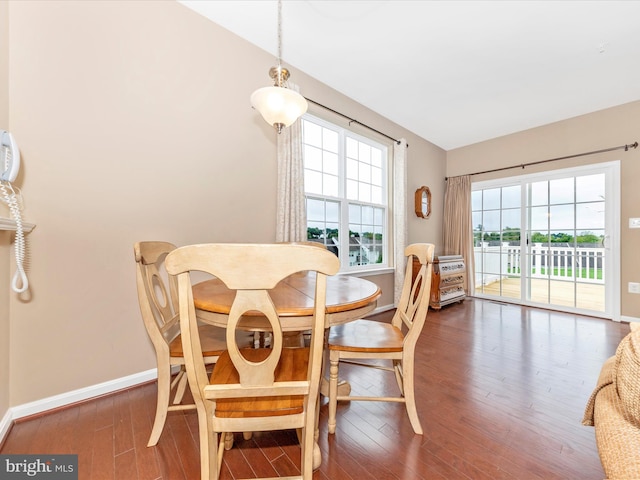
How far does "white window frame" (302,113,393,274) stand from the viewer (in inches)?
121

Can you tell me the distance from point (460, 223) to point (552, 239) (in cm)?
123

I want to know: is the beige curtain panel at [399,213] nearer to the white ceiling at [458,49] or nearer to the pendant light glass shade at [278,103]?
the white ceiling at [458,49]

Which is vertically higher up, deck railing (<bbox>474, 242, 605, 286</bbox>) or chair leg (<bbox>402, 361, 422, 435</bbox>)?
deck railing (<bbox>474, 242, 605, 286</bbox>)

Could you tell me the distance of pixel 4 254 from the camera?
1.35m

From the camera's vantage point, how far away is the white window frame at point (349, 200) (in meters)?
3.07

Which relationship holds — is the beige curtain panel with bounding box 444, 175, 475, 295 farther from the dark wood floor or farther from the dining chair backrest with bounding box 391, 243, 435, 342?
the dining chair backrest with bounding box 391, 243, 435, 342

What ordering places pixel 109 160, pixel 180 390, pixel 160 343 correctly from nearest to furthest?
pixel 160 343 → pixel 180 390 → pixel 109 160

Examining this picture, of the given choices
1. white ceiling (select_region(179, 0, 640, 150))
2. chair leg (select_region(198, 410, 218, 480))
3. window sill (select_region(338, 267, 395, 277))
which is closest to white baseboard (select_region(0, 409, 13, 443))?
chair leg (select_region(198, 410, 218, 480))

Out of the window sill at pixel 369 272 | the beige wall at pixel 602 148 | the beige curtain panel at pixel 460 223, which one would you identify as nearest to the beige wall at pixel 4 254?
the window sill at pixel 369 272

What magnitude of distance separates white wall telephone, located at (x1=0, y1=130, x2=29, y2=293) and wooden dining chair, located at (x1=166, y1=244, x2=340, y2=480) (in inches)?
48.7

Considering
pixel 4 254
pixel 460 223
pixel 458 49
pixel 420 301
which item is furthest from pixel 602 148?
pixel 4 254

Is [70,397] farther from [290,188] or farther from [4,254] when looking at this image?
[290,188]

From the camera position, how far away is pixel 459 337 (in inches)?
105

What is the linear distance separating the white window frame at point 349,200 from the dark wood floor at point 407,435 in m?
1.45
